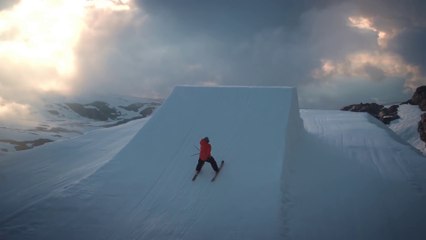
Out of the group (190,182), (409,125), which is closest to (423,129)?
(409,125)

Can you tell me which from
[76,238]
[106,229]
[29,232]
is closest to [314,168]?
[106,229]

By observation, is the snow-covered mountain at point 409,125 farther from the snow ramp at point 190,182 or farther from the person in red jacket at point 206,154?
the person in red jacket at point 206,154

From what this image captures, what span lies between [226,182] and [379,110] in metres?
62.0

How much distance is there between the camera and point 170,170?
1362cm

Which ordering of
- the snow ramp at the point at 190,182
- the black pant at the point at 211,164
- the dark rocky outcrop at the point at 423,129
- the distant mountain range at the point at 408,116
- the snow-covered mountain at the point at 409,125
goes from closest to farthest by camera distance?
the snow ramp at the point at 190,182 → the black pant at the point at 211,164 → the dark rocky outcrop at the point at 423,129 → the snow-covered mountain at the point at 409,125 → the distant mountain range at the point at 408,116

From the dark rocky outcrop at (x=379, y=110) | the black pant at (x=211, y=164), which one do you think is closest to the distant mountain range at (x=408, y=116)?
the dark rocky outcrop at (x=379, y=110)

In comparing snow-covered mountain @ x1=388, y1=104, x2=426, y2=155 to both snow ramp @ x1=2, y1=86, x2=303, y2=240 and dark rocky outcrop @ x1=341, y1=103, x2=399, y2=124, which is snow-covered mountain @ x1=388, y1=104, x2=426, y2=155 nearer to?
dark rocky outcrop @ x1=341, y1=103, x2=399, y2=124

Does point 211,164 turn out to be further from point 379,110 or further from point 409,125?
point 379,110

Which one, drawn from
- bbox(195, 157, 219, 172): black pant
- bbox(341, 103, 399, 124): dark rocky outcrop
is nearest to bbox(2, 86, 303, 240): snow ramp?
bbox(195, 157, 219, 172): black pant

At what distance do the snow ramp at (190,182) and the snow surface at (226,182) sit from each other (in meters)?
0.05

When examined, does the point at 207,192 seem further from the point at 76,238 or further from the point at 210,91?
the point at 210,91

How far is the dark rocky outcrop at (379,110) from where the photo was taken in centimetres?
5631

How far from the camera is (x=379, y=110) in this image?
6406cm

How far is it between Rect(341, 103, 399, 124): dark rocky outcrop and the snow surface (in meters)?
43.1
